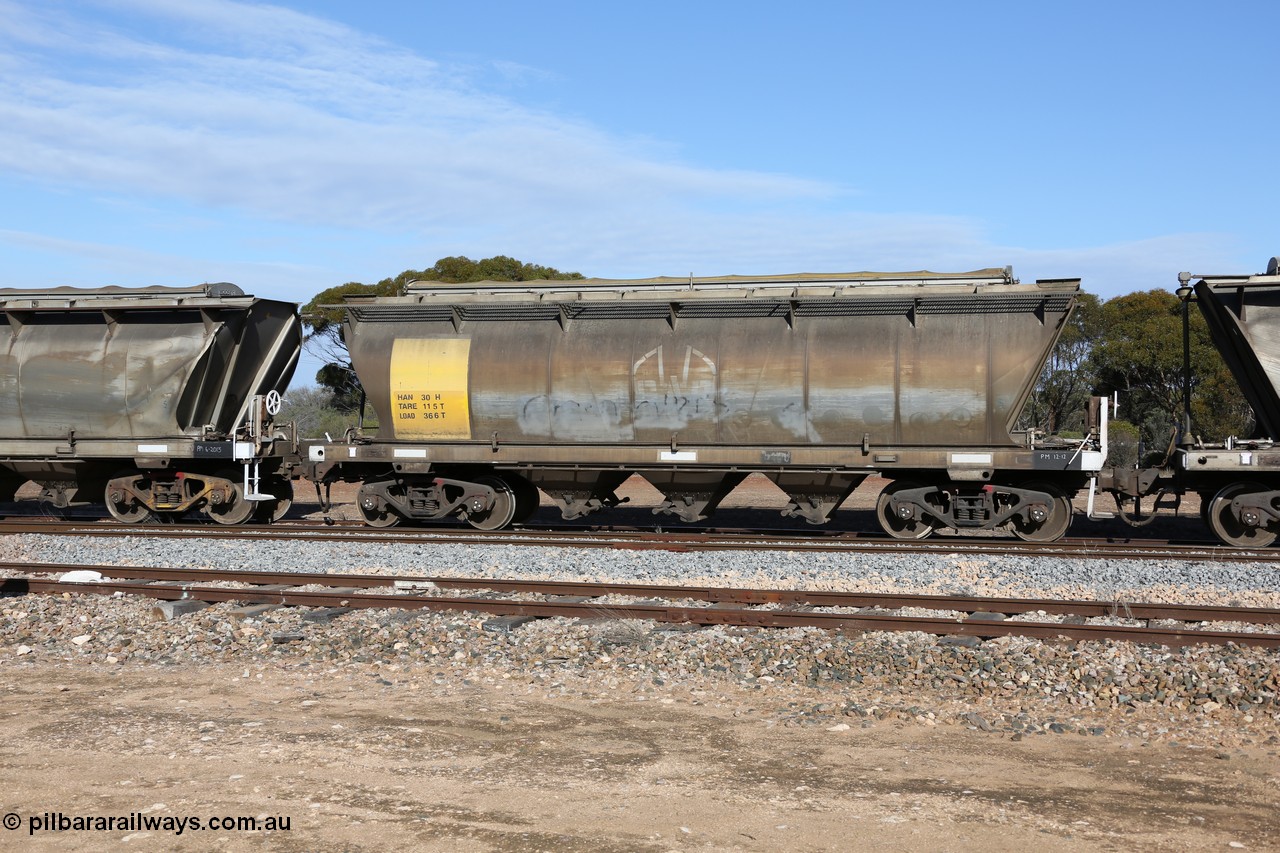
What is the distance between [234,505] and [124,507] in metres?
2.01

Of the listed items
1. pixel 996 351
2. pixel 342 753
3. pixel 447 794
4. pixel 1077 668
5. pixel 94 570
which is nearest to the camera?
pixel 447 794

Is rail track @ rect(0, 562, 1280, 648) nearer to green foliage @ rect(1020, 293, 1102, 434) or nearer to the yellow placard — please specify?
the yellow placard

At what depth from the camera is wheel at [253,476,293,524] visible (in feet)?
59.6

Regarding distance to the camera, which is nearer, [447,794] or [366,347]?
[447,794]

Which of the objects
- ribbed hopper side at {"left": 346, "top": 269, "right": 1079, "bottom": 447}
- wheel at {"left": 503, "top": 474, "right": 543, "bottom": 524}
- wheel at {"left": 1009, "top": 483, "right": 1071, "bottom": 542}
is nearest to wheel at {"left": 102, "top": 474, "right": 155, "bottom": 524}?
ribbed hopper side at {"left": 346, "top": 269, "right": 1079, "bottom": 447}

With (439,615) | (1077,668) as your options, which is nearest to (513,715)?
(439,615)

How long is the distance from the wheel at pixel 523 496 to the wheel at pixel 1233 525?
385 inches

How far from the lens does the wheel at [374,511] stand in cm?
1666

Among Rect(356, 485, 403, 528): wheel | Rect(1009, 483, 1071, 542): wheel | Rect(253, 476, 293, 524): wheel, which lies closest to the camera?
Rect(1009, 483, 1071, 542): wheel

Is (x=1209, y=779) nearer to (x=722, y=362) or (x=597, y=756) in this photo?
(x=597, y=756)

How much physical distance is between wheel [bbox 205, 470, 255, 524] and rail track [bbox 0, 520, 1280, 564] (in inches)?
33.0

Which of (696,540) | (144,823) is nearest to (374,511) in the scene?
(696,540)

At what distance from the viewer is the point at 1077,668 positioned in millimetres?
8062

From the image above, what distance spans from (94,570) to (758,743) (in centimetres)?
895
